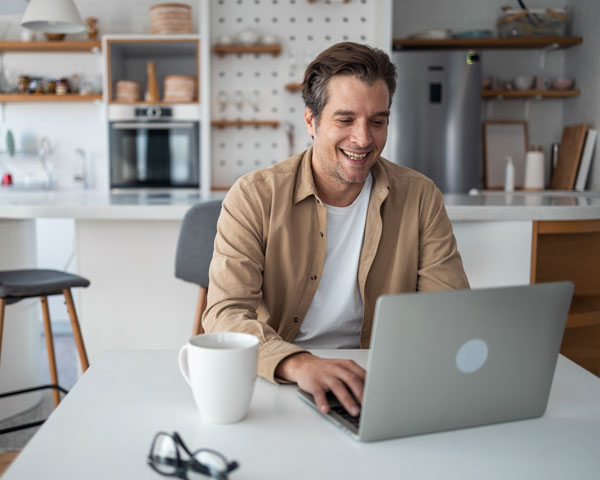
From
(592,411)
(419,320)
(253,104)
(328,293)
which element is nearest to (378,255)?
(328,293)

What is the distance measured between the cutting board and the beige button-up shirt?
331cm

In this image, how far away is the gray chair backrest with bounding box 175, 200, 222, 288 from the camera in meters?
2.02

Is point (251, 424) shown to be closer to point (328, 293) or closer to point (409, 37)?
point (328, 293)

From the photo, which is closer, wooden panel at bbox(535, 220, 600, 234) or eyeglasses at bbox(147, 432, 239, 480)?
eyeglasses at bbox(147, 432, 239, 480)

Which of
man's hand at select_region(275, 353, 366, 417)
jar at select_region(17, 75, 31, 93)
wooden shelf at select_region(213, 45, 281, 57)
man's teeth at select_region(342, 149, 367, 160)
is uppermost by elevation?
wooden shelf at select_region(213, 45, 281, 57)

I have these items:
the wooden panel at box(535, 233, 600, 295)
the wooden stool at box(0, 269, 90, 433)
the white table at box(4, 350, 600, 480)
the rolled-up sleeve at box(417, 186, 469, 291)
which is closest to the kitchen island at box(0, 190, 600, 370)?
the wooden panel at box(535, 233, 600, 295)

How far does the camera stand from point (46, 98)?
4.46m

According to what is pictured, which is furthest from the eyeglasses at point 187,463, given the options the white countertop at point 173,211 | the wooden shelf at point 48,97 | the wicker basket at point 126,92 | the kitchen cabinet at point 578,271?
the wooden shelf at point 48,97

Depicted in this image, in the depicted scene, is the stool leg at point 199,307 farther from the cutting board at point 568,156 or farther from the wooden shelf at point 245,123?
the cutting board at point 568,156

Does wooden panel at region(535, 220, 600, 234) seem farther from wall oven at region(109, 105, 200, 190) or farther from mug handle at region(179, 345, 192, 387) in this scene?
wall oven at region(109, 105, 200, 190)

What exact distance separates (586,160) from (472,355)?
4.08m

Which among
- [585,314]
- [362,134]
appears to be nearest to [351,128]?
[362,134]

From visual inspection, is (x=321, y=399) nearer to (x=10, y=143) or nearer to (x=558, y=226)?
(x=558, y=226)

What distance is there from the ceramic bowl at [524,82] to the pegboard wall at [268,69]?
1147 mm
